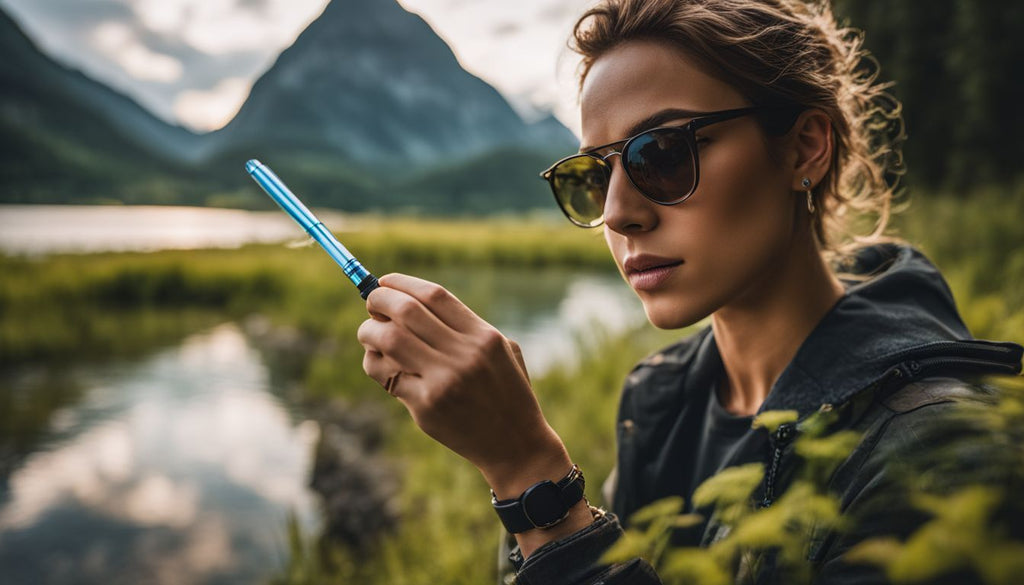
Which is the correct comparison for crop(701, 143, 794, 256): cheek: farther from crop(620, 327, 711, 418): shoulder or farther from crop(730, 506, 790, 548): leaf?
crop(730, 506, 790, 548): leaf

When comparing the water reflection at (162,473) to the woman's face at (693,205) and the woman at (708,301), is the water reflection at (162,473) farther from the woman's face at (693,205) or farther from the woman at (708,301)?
the woman's face at (693,205)

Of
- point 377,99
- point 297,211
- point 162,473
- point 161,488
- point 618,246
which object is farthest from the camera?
point 377,99

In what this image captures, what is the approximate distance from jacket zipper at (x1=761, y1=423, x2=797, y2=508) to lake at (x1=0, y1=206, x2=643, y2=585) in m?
3.64

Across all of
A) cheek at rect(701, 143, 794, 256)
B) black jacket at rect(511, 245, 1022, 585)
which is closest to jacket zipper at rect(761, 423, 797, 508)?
black jacket at rect(511, 245, 1022, 585)

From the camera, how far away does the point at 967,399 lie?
99 centimetres

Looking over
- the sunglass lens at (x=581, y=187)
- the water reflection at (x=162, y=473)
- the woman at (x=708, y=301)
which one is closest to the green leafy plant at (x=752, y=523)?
the woman at (x=708, y=301)

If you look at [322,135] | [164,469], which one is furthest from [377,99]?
[164,469]

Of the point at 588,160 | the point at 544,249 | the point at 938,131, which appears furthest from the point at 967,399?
the point at 544,249

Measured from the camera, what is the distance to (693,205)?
4.45ft

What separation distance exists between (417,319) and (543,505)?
1.23 feet

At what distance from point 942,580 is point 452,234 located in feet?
84.5

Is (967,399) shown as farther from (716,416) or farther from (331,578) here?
(331,578)

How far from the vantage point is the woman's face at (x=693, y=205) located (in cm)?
136

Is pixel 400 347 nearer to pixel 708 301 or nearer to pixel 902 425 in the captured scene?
pixel 708 301
